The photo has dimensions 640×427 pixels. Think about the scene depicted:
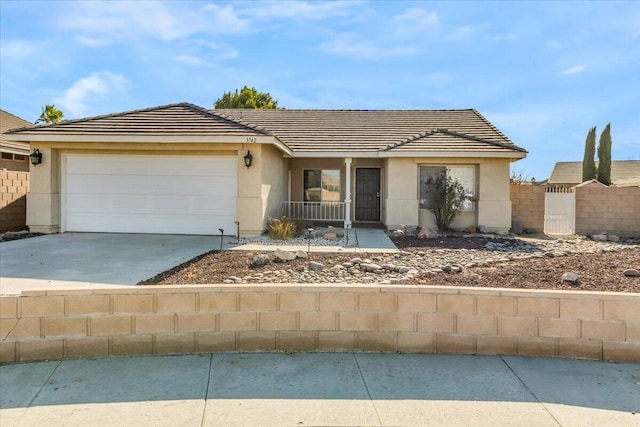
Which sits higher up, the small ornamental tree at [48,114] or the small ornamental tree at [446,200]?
the small ornamental tree at [48,114]

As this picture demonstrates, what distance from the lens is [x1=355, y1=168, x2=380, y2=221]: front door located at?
15.5 meters

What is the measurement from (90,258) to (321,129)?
1024 centimetres

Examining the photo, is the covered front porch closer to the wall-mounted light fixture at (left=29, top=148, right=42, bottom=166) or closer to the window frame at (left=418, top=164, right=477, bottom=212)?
the window frame at (left=418, top=164, right=477, bottom=212)

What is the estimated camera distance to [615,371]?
150 inches

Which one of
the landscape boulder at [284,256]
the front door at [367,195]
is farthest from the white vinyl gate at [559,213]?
the landscape boulder at [284,256]

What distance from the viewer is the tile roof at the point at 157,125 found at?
10688mm

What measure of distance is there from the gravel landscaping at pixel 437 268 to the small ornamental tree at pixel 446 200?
10.1 feet

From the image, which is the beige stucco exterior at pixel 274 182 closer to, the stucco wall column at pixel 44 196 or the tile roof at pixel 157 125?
the stucco wall column at pixel 44 196

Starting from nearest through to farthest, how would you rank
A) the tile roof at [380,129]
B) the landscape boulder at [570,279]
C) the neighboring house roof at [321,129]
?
the landscape boulder at [570,279]
the neighboring house roof at [321,129]
the tile roof at [380,129]

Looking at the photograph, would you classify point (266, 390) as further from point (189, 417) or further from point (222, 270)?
point (222, 270)

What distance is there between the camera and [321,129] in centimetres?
1575

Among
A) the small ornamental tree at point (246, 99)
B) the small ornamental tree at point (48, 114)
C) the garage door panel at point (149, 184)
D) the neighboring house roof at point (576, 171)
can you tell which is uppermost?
the small ornamental tree at point (246, 99)

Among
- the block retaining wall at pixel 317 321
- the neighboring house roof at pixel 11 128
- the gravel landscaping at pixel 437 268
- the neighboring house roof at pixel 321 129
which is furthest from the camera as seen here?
the neighboring house roof at pixel 11 128

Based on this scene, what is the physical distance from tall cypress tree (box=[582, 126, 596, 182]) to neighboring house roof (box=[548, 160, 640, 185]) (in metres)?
5.99
